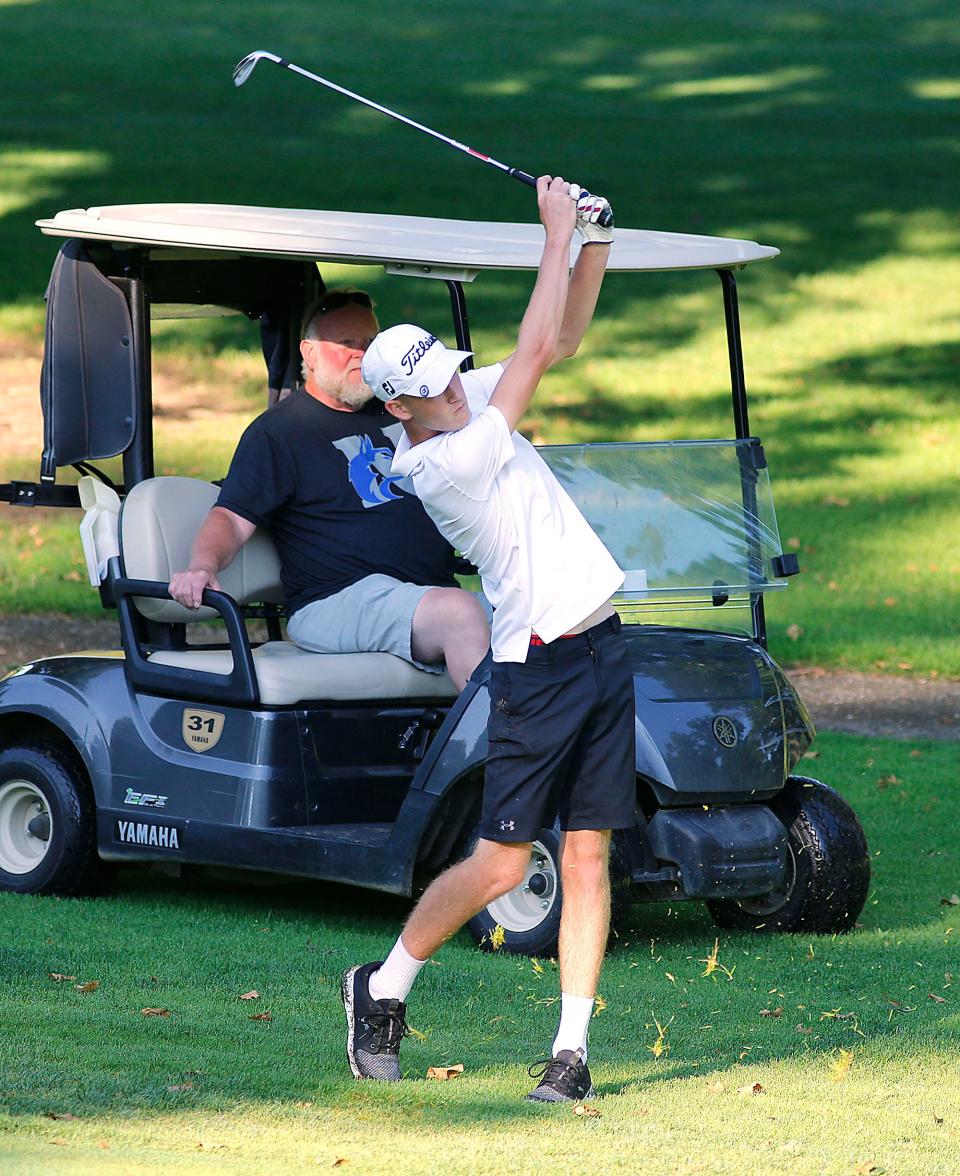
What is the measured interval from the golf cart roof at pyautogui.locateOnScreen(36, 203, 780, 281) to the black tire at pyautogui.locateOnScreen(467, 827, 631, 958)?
4.84 ft

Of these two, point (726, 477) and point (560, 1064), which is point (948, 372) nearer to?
point (726, 477)

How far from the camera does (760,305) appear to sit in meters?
17.9

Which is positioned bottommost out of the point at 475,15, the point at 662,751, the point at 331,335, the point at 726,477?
the point at 662,751

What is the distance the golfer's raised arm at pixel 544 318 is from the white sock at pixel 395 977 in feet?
3.38

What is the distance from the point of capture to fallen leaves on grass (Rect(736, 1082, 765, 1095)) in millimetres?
3771

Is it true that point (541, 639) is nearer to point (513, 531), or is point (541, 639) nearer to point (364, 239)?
point (513, 531)

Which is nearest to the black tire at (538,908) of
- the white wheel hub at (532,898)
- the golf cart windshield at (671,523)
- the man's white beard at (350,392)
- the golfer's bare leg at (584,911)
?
the white wheel hub at (532,898)

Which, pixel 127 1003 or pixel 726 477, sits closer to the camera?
pixel 127 1003

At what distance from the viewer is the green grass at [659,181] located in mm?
12891

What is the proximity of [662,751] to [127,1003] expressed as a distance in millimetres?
1385

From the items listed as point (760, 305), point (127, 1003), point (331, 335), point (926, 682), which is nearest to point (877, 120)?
point (760, 305)

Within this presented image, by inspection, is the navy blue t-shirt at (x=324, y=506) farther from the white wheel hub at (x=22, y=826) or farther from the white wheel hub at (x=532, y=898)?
the white wheel hub at (x=532, y=898)

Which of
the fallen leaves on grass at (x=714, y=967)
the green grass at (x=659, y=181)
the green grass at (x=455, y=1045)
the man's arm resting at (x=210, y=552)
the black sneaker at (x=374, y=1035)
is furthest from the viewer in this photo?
the green grass at (x=659, y=181)

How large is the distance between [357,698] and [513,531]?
164 cm
